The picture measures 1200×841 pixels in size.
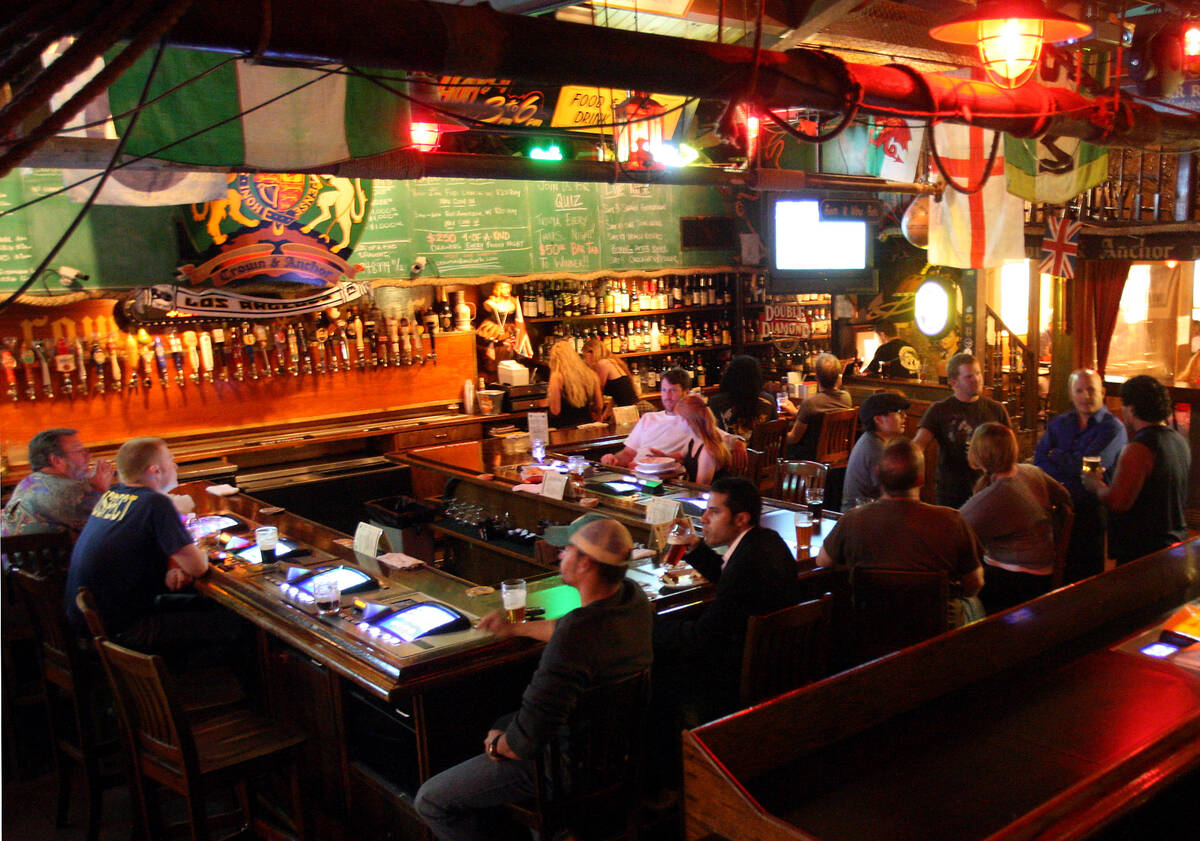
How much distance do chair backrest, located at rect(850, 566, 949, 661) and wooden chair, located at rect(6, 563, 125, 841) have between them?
3.10 meters

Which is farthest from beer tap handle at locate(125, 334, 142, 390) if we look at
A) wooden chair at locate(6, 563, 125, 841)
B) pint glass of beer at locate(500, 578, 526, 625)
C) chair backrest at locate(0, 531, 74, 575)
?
pint glass of beer at locate(500, 578, 526, 625)

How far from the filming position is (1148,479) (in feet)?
15.1

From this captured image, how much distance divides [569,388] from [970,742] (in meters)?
5.33

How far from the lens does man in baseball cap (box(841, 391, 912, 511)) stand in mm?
4898

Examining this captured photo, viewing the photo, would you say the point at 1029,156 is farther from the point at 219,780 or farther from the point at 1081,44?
the point at 219,780

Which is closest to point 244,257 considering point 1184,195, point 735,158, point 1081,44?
point 735,158

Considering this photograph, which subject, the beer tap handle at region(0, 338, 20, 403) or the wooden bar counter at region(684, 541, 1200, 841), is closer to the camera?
the wooden bar counter at region(684, 541, 1200, 841)

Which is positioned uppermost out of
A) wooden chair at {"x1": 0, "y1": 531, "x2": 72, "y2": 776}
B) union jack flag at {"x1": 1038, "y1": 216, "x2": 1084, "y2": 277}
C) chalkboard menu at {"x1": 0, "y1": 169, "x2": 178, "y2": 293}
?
chalkboard menu at {"x1": 0, "y1": 169, "x2": 178, "y2": 293}

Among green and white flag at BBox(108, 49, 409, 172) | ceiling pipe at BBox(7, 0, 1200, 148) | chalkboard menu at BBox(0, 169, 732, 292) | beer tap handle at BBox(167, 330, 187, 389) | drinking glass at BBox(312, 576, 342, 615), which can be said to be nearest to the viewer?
ceiling pipe at BBox(7, 0, 1200, 148)

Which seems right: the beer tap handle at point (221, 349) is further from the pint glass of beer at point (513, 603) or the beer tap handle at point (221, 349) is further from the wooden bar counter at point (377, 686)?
the pint glass of beer at point (513, 603)

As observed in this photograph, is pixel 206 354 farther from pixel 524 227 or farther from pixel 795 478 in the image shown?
pixel 795 478

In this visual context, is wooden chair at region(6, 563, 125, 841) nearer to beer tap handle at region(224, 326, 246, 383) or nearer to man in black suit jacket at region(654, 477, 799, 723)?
man in black suit jacket at region(654, 477, 799, 723)

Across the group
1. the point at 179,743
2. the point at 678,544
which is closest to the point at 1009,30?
the point at 678,544

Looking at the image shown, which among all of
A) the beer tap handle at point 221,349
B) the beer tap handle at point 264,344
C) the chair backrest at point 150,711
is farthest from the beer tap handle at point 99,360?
the chair backrest at point 150,711
